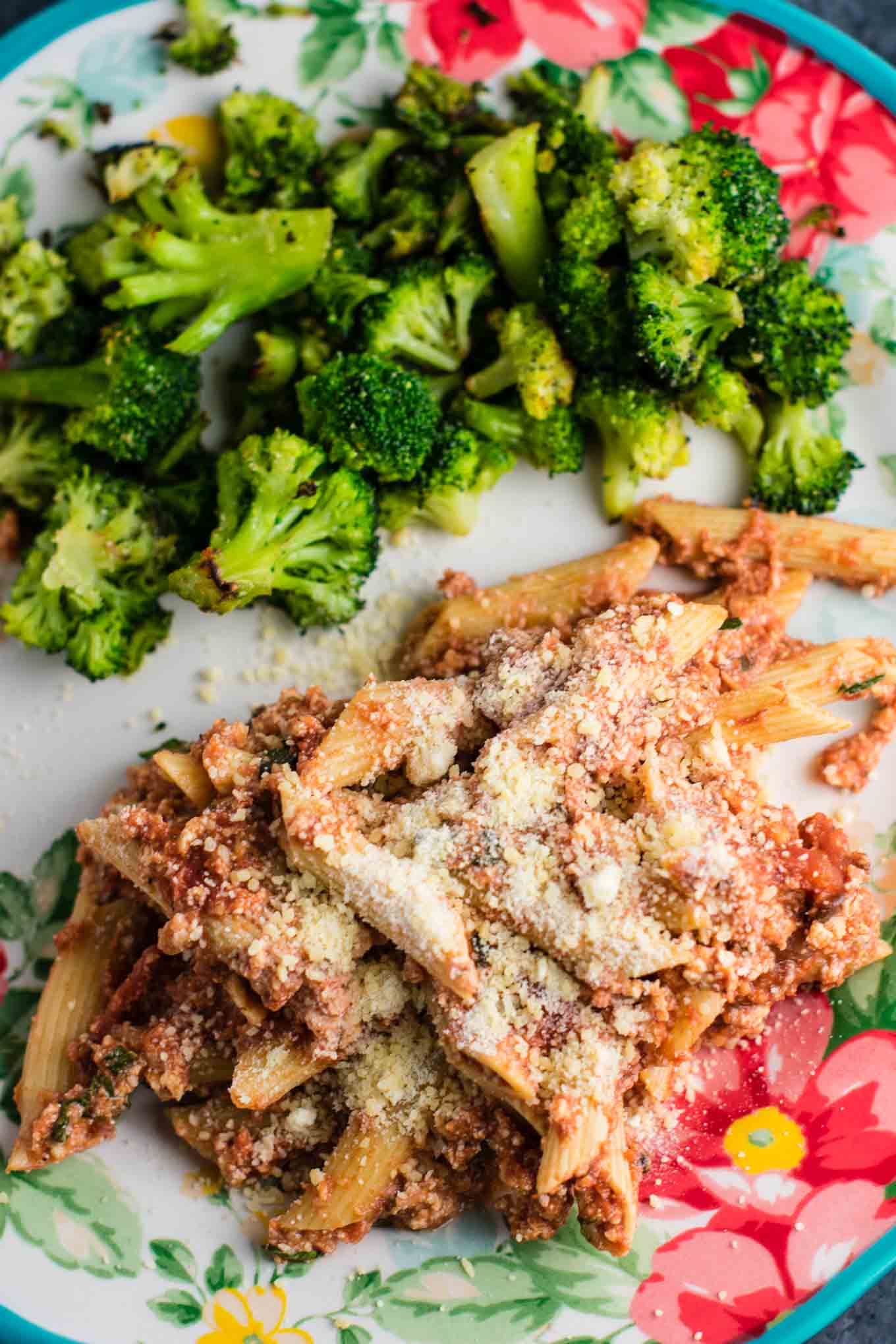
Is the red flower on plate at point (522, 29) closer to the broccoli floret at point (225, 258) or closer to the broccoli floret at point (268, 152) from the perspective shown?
the broccoli floret at point (268, 152)

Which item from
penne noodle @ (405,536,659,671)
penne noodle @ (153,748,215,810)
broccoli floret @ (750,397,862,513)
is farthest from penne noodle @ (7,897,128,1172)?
broccoli floret @ (750,397,862,513)

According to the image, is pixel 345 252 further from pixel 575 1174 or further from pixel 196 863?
pixel 575 1174

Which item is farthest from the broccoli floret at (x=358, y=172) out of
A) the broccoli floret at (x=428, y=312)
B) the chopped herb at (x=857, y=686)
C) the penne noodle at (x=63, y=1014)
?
the penne noodle at (x=63, y=1014)

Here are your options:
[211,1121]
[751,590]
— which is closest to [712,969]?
[751,590]

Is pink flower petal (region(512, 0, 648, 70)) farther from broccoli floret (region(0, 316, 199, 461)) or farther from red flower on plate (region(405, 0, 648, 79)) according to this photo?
broccoli floret (region(0, 316, 199, 461))

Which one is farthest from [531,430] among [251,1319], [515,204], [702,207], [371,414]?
[251,1319]

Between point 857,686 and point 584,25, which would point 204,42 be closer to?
point 584,25

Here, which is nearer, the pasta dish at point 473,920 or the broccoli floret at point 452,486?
the pasta dish at point 473,920
